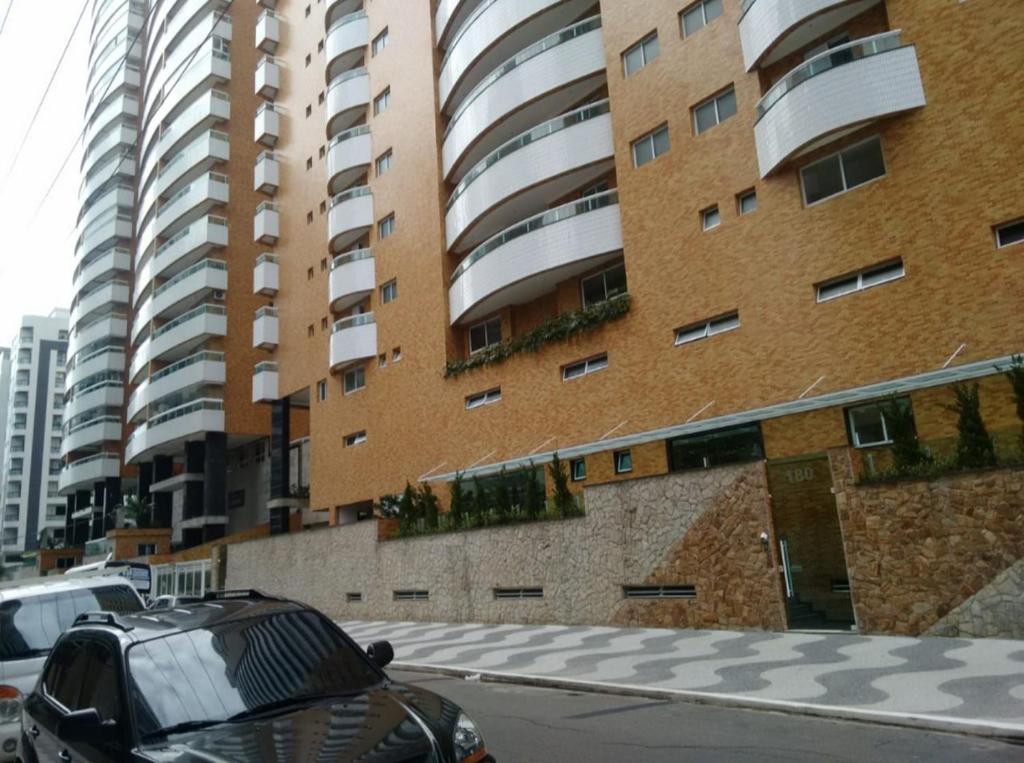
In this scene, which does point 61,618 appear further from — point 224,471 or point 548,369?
point 224,471

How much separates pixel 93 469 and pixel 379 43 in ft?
130

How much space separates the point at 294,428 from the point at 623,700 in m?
36.1

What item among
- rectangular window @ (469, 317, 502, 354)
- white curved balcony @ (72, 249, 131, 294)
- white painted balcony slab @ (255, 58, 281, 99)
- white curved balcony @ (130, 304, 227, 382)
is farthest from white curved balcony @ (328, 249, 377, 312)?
white curved balcony @ (72, 249, 131, 294)

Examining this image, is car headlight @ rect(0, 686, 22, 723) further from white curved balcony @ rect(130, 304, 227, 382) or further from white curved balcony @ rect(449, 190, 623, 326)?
white curved balcony @ rect(130, 304, 227, 382)

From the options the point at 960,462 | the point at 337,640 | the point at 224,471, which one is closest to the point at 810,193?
the point at 960,462

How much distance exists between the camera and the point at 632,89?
70.9ft

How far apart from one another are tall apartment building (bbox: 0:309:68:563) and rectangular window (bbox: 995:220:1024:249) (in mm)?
112145

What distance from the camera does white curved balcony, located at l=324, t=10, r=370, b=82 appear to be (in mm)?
34688

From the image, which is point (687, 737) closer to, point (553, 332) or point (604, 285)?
point (553, 332)

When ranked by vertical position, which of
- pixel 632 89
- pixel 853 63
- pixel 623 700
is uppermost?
pixel 632 89

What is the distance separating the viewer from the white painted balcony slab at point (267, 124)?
41250 mm

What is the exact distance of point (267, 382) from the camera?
3744 cm

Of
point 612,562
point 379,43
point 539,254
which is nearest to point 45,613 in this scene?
point 612,562

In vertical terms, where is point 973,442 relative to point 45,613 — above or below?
above
